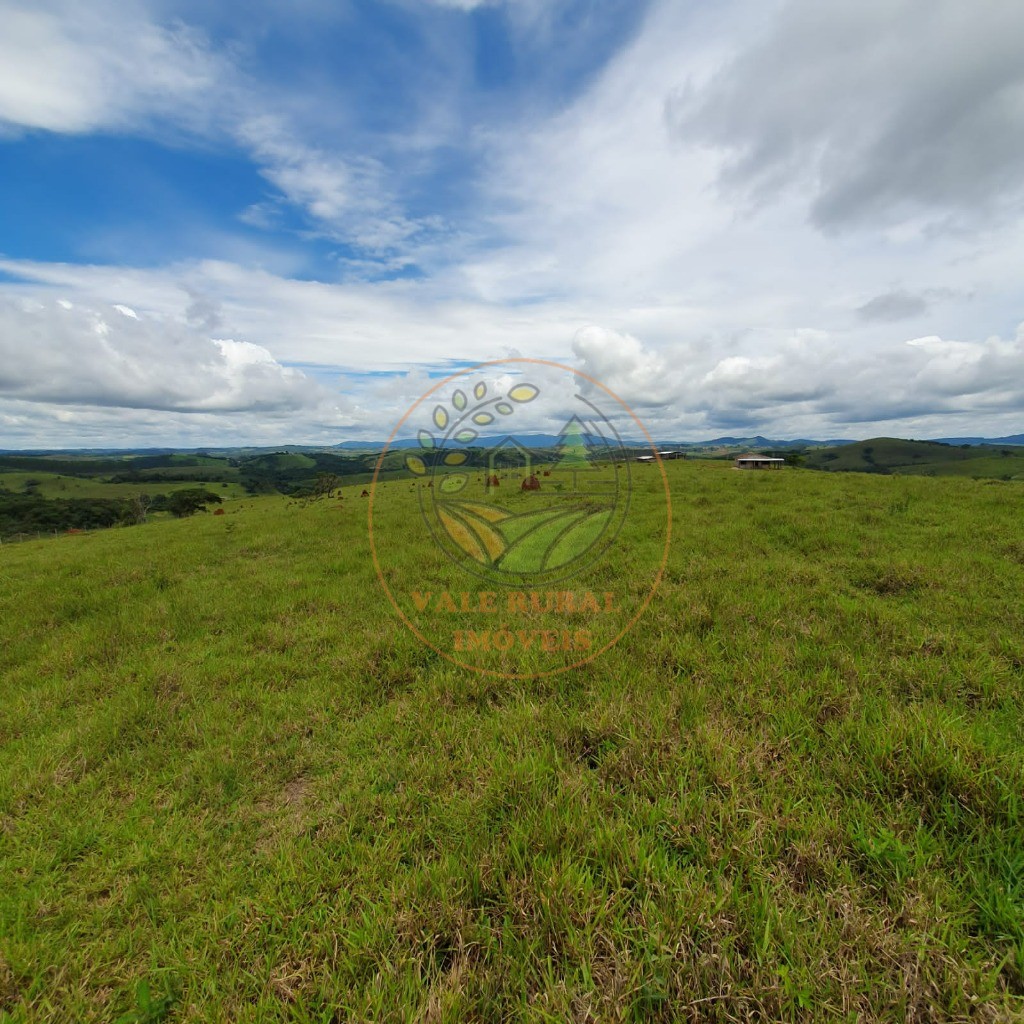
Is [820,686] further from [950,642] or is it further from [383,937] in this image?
[383,937]

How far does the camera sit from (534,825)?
2965 millimetres

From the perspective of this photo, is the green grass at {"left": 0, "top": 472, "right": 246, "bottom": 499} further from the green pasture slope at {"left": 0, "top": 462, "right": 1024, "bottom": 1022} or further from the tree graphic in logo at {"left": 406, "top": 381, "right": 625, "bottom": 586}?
the green pasture slope at {"left": 0, "top": 462, "right": 1024, "bottom": 1022}

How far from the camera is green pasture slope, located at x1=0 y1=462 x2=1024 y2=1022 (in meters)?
2.19

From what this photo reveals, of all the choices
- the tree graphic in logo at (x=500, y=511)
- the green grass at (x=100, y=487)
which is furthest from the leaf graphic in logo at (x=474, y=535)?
the green grass at (x=100, y=487)

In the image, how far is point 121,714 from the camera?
471 cm

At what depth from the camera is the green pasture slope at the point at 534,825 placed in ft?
7.18

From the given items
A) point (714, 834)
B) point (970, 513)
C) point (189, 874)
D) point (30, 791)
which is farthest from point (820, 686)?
point (970, 513)

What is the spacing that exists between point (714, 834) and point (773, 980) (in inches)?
31.2

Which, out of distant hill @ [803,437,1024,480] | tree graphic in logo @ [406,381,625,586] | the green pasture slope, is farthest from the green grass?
distant hill @ [803,437,1024,480]

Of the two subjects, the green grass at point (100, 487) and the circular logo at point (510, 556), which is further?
the green grass at point (100, 487)

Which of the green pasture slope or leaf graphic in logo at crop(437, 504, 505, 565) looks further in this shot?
leaf graphic in logo at crop(437, 504, 505, 565)

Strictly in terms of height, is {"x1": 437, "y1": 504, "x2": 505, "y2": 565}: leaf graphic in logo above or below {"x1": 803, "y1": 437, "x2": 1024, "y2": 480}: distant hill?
above

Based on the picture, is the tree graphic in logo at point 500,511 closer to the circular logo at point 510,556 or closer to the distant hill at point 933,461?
the circular logo at point 510,556

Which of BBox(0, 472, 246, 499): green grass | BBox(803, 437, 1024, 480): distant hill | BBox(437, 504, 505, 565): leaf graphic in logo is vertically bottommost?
BBox(0, 472, 246, 499): green grass
